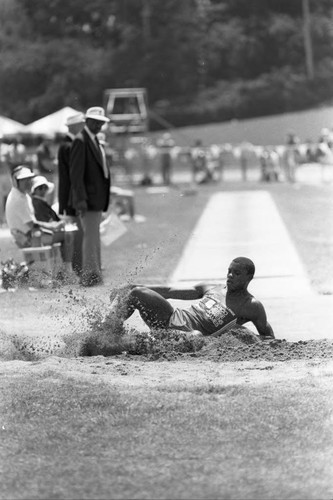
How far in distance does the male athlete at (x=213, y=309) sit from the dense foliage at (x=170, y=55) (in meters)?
15.4

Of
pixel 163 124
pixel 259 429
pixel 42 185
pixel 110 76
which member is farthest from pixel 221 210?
pixel 163 124

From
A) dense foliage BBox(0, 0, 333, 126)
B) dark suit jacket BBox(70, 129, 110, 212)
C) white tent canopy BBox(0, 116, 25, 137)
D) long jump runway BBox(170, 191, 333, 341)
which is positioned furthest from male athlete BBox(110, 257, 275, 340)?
white tent canopy BBox(0, 116, 25, 137)

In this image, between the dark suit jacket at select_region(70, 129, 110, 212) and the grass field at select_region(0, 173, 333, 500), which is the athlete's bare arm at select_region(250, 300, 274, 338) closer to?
the grass field at select_region(0, 173, 333, 500)

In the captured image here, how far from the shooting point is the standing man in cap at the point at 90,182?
12.3 metres

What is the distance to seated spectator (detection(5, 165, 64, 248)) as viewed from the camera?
41.3 ft

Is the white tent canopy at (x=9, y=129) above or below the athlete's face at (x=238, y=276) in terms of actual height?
below

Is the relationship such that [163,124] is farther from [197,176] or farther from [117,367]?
[117,367]

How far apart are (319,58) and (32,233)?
102 feet

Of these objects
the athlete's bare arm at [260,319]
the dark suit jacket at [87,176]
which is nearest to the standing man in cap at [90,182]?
the dark suit jacket at [87,176]

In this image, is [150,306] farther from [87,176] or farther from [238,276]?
[87,176]

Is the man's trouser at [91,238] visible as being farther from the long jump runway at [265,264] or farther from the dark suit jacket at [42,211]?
the long jump runway at [265,264]

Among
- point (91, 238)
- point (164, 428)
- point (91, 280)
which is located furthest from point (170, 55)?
point (164, 428)

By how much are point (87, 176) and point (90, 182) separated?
0.23 ft

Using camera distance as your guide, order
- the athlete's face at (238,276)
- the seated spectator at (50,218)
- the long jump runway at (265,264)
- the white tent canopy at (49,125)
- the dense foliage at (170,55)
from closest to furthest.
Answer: the athlete's face at (238,276) → the long jump runway at (265,264) → the seated spectator at (50,218) → the dense foliage at (170,55) → the white tent canopy at (49,125)
